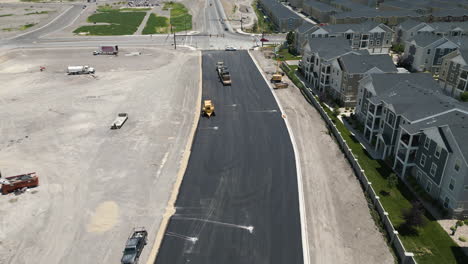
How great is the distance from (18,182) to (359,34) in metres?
94.3

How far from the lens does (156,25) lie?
149m

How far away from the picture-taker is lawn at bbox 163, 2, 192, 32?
476ft

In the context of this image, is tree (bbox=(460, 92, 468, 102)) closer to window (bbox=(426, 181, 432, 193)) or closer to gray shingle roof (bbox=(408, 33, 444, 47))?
gray shingle roof (bbox=(408, 33, 444, 47))

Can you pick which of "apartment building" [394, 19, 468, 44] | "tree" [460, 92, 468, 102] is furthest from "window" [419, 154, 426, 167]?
"apartment building" [394, 19, 468, 44]

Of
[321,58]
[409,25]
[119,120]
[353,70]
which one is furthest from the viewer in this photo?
[409,25]

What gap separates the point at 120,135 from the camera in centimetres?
5822

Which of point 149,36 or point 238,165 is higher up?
point 149,36

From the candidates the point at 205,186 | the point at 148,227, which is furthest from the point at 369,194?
the point at 148,227

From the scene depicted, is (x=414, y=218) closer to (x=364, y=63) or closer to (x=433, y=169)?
(x=433, y=169)

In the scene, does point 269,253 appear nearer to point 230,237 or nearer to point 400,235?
point 230,237

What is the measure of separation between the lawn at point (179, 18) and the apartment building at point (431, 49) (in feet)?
279

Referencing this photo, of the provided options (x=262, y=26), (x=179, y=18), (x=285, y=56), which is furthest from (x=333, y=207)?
(x=179, y=18)

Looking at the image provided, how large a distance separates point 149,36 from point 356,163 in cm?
10356

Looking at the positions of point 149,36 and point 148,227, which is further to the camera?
point 149,36
